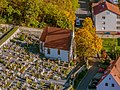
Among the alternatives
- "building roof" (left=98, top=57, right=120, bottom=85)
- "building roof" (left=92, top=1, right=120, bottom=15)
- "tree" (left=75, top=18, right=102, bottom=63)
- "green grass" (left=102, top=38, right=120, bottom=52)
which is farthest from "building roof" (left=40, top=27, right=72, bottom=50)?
"building roof" (left=92, top=1, right=120, bottom=15)

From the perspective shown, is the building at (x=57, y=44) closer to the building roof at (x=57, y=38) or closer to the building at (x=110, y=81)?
the building roof at (x=57, y=38)

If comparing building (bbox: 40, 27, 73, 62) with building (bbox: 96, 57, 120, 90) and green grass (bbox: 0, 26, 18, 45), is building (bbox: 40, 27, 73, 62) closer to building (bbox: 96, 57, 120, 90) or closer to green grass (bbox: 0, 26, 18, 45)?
green grass (bbox: 0, 26, 18, 45)

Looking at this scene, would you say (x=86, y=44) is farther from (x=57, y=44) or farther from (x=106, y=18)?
(x=106, y=18)

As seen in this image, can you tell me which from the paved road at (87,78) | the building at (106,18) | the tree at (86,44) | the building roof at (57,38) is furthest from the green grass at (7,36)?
the building at (106,18)

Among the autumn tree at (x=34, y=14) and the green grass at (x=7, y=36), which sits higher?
the autumn tree at (x=34, y=14)

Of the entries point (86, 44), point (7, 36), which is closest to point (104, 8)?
point (86, 44)

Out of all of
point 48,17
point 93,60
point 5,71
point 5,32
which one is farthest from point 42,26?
point 5,71
